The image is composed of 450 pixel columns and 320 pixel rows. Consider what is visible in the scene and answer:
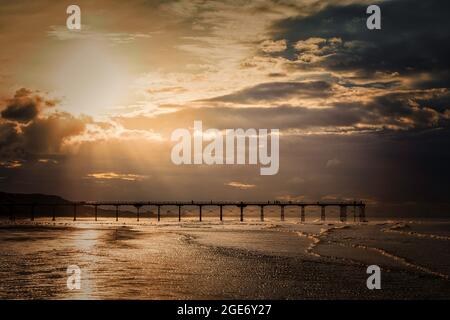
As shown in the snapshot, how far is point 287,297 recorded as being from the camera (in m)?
19.0

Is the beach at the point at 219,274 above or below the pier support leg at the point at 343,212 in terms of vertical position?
above

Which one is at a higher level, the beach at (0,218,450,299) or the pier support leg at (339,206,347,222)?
the beach at (0,218,450,299)

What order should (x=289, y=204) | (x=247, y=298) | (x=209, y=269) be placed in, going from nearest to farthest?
(x=247, y=298)
(x=209, y=269)
(x=289, y=204)

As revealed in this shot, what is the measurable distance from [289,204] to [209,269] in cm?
12990

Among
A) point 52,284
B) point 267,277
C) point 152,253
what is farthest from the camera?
point 152,253

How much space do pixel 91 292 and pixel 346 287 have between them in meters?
10.5

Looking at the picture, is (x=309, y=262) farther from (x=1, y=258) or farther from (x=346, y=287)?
(x=1, y=258)

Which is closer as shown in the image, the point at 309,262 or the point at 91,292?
the point at 91,292

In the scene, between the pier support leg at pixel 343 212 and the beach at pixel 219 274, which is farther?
the pier support leg at pixel 343 212

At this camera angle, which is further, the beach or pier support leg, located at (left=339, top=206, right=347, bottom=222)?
pier support leg, located at (left=339, top=206, right=347, bottom=222)

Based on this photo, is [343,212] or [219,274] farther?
[343,212]

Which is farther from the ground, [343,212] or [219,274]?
[219,274]

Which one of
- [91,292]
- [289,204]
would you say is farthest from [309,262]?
[289,204]
